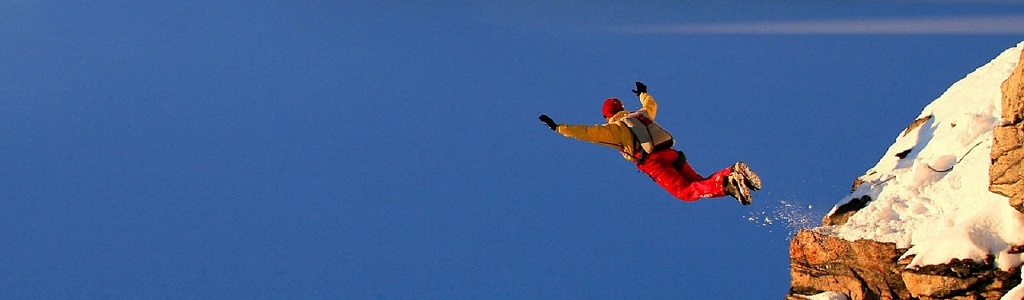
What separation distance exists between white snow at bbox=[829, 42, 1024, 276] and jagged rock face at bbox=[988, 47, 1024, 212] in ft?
A: 1.31

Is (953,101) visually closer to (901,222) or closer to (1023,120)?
(901,222)

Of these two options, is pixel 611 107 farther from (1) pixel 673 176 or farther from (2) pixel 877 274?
(2) pixel 877 274

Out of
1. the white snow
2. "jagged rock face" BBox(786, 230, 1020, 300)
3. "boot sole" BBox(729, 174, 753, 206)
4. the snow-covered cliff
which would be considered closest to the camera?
the snow-covered cliff

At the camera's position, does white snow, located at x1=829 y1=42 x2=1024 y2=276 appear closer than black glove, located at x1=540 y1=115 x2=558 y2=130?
Yes

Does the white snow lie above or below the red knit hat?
below

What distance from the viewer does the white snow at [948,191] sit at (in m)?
15.7

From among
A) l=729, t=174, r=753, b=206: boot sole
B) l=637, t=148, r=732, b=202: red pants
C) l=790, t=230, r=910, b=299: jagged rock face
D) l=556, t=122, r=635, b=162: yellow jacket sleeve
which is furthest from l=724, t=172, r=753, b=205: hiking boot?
l=556, t=122, r=635, b=162: yellow jacket sleeve

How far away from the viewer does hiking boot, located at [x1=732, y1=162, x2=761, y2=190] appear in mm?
18078

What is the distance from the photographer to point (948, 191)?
17969 mm

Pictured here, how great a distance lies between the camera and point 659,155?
20.5 m

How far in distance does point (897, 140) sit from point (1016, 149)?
9.14 m

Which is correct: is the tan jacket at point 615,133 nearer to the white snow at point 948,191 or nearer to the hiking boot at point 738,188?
the hiking boot at point 738,188

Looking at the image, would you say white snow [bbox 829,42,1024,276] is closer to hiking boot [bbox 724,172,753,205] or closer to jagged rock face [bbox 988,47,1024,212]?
jagged rock face [bbox 988,47,1024,212]

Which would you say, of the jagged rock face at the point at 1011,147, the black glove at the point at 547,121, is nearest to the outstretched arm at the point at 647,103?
the black glove at the point at 547,121
